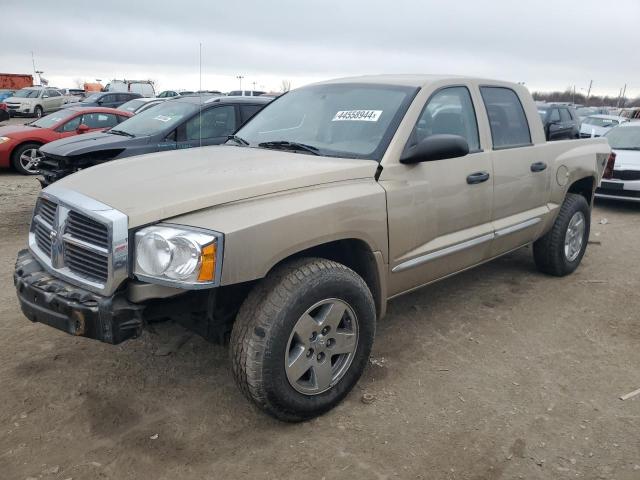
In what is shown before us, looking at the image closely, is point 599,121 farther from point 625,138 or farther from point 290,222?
point 290,222

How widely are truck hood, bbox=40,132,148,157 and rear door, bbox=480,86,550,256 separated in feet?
15.7

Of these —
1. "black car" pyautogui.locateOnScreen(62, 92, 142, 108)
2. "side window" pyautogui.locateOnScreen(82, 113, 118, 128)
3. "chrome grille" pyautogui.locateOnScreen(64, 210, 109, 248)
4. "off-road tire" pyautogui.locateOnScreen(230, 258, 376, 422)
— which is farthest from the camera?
"black car" pyautogui.locateOnScreen(62, 92, 142, 108)

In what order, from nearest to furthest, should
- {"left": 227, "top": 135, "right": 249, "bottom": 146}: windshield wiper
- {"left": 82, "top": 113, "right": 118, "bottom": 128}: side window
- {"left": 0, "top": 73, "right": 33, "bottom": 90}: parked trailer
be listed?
1. {"left": 227, "top": 135, "right": 249, "bottom": 146}: windshield wiper
2. {"left": 82, "top": 113, "right": 118, "bottom": 128}: side window
3. {"left": 0, "top": 73, "right": 33, "bottom": 90}: parked trailer

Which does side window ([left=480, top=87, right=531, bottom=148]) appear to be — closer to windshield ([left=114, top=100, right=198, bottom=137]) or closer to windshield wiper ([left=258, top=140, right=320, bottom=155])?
windshield wiper ([left=258, top=140, right=320, bottom=155])

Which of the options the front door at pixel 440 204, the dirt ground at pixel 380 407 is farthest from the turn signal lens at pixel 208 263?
the front door at pixel 440 204

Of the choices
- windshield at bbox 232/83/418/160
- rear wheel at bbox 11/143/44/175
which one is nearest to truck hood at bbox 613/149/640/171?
windshield at bbox 232/83/418/160

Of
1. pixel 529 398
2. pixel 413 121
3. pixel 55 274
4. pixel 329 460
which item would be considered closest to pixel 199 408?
pixel 329 460

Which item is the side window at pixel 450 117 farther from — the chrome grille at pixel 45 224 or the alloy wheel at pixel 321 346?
the chrome grille at pixel 45 224

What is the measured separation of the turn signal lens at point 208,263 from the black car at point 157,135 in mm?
4549

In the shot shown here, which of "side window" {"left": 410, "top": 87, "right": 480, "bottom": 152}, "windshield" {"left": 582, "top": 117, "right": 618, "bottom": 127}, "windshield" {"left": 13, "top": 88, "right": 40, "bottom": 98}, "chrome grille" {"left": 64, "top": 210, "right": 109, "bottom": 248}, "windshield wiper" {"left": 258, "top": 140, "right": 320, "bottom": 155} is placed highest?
"windshield" {"left": 13, "top": 88, "right": 40, "bottom": 98}

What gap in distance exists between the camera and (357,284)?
2.92 meters

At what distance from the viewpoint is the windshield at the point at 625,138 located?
9.52 metres

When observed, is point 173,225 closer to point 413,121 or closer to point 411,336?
point 413,121

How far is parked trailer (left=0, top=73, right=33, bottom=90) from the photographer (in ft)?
143
